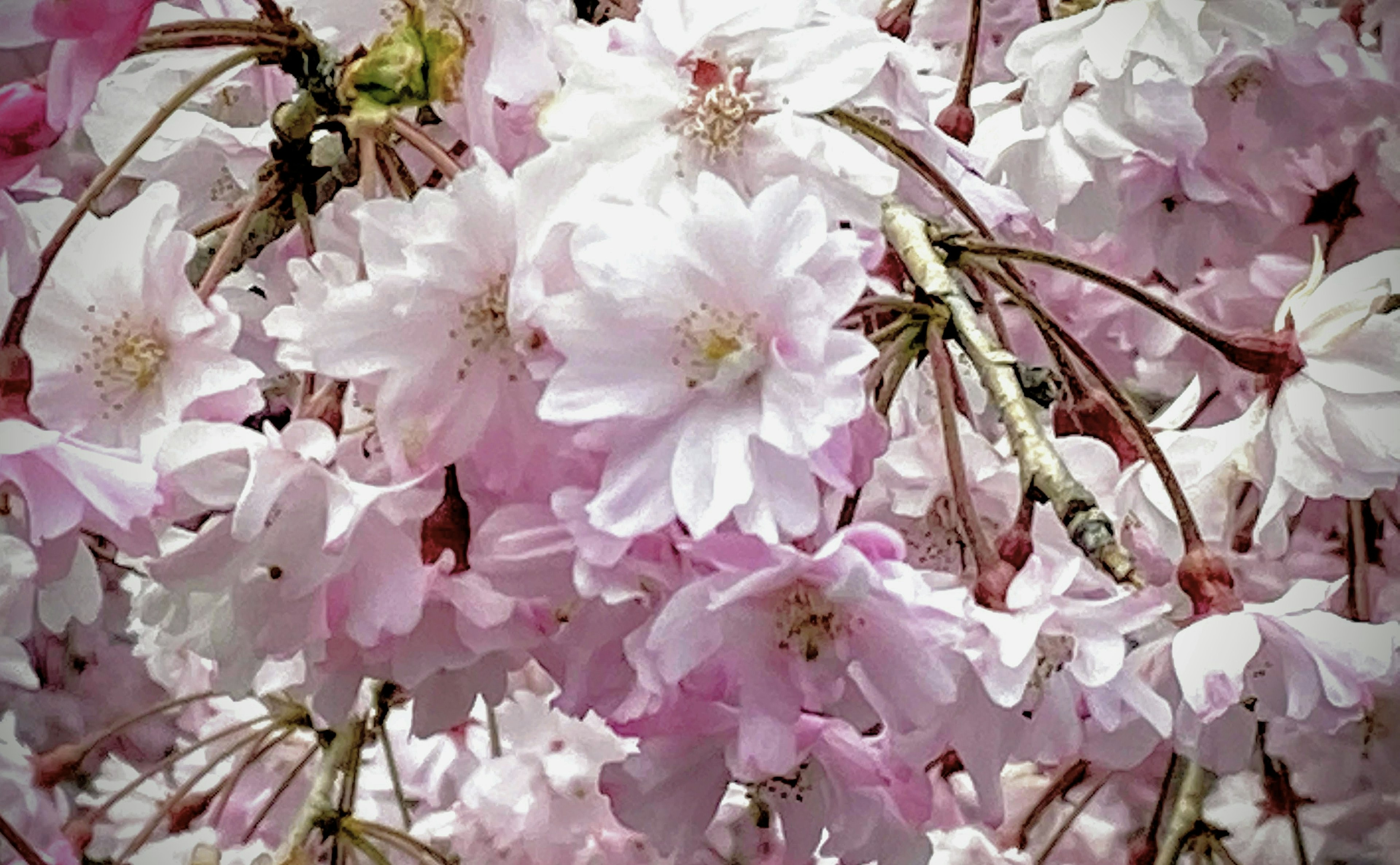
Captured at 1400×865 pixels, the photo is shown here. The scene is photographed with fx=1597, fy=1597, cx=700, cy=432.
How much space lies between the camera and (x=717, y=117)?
0.47 meters

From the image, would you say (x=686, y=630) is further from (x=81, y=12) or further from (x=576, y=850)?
(x=576, y=850)

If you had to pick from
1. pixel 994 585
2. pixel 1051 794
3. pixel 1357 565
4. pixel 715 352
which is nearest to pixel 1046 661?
pixel 994 585

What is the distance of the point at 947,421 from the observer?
49 centimetres

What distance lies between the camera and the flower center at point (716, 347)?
0.41 metres

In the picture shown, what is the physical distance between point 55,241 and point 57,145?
0.06 meters

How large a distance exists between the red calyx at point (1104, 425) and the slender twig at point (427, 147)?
0.70ft

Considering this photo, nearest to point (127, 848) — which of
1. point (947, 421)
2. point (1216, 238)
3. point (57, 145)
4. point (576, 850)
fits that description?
point (576, 850)

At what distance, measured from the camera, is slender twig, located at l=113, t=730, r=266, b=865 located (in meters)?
0.72

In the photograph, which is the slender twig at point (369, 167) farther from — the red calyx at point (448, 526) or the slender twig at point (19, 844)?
the slender twig at point (19, 844)

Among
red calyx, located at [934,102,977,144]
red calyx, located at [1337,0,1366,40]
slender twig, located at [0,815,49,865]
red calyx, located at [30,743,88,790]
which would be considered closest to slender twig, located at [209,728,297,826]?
red calyx, located at [30,743,88,790]

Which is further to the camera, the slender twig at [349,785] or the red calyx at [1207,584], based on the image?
the slender twig at [349,785]

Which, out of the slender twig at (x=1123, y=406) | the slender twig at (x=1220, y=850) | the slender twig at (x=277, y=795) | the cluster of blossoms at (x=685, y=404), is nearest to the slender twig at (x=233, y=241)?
the cluster of blossoms at (x=685, y=404)

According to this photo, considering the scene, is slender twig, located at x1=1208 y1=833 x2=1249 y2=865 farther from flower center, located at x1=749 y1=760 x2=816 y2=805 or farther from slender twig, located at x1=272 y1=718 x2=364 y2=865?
slender twig, located at x1=272 y1=718 x2=364 y2=865

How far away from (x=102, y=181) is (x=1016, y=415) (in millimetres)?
295
